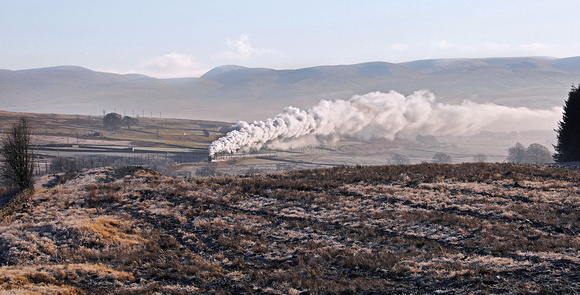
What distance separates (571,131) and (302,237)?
65932mm

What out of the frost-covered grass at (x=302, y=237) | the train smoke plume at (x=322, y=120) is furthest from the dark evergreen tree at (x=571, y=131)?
the train smoke plume at (x=322, y=120)

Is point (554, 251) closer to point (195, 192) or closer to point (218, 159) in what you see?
point (195, 192)

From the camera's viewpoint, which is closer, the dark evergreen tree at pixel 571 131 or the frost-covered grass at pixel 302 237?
the frost-covered grass at pixel 302 237

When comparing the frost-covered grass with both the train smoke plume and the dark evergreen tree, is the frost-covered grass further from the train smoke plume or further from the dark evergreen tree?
the train smoke plume

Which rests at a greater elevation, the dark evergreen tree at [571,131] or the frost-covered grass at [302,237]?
the dark evergreen tree at [571,131]

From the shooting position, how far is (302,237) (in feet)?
84.4

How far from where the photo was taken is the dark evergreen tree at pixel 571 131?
69875 millimetres

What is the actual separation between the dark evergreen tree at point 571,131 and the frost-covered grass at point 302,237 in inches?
1321

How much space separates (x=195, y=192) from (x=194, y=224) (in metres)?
9.85

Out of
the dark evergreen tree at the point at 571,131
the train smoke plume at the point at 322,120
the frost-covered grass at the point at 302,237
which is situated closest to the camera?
the frost-covered grass at the point at 302,237

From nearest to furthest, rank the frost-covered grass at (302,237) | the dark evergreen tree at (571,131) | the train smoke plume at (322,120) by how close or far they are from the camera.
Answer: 1. the frost-covered grass at (302,237)
2. the dark evergreen tree at (571,131)
3. the train smoke plume at (322,120)

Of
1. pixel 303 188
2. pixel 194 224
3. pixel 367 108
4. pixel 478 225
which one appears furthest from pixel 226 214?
pixel 367 108

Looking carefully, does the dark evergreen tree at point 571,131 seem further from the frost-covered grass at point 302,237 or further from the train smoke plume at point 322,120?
the train smoke plume at point 322,120

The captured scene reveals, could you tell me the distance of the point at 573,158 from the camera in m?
70.7
